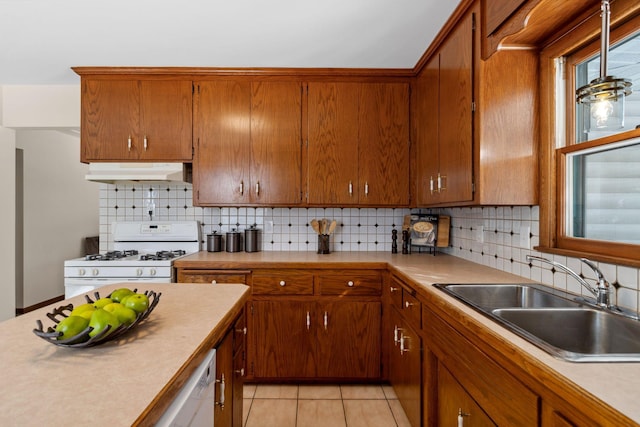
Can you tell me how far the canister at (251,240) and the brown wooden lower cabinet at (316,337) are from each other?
62cm

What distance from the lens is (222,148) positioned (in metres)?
2.88

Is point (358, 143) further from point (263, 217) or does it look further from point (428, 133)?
point (263, 217)

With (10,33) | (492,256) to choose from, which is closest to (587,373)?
(492,256)

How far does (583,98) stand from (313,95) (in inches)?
80.0

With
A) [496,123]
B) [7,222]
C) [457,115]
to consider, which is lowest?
[7,222]

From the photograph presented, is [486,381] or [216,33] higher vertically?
[216,33]

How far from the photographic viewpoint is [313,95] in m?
2.88

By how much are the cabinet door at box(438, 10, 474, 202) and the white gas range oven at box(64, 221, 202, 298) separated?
2.01m

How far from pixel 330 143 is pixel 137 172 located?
60.2 inches

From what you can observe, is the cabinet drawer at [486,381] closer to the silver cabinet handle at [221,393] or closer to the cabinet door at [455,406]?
the cabinet door at [455,406]

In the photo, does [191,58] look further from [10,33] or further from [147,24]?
[10,33]

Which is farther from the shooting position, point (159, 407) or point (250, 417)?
point (250, 417)

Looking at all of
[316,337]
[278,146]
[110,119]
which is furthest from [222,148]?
[316,337]

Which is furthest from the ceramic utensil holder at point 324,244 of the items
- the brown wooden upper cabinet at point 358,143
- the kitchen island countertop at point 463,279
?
the brown wooden upper cabinet at point 358,143
